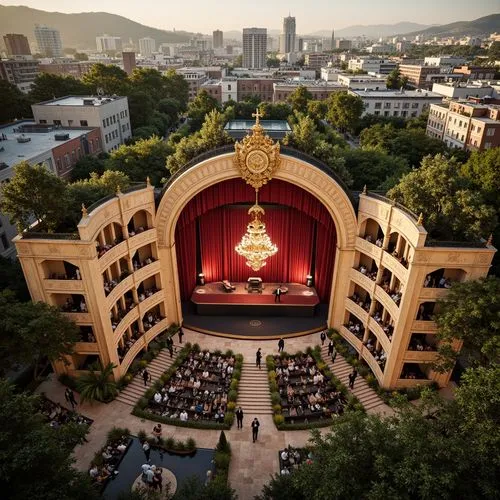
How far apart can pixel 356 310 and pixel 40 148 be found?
39059mm

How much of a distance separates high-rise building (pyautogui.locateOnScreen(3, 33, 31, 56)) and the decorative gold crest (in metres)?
214

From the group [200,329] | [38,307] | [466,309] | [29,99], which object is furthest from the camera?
[29,99]

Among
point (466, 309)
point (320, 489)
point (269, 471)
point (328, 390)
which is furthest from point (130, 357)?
point (466, 309)

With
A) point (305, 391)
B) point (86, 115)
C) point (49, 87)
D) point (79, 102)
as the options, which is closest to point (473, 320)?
point (305, 391)

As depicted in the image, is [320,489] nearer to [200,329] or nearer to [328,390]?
[328,390]

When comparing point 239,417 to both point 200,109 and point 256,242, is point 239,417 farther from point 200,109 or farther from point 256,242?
point 200,109

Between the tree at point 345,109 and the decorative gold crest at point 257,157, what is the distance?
53.5 metres

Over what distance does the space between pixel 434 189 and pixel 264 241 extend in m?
11.4

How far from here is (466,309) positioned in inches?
819

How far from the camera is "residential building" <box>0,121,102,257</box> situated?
119 ft

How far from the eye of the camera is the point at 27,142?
46688 millimetres

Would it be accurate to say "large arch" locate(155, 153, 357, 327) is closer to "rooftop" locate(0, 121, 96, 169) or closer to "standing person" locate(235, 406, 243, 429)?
"standing person" locate(235, 406, 243, 429)

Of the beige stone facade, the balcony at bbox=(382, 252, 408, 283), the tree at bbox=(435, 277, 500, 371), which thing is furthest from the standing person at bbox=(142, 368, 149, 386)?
the tree at bbox=(435, 277, 500, 371)

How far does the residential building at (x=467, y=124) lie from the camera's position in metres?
59.1
